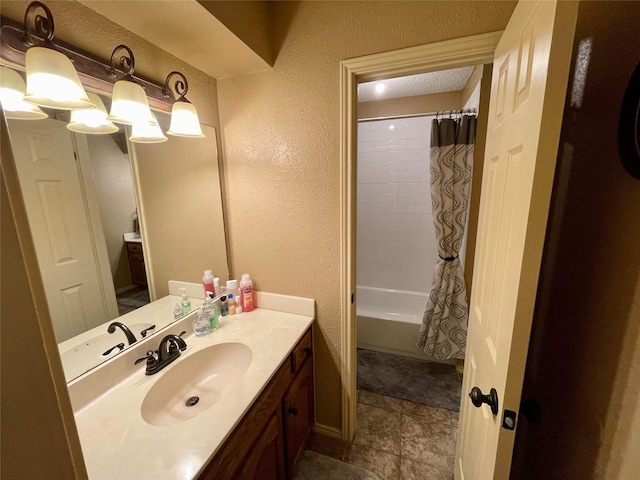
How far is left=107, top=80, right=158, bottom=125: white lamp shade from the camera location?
3.01ft

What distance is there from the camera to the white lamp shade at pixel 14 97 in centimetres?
69

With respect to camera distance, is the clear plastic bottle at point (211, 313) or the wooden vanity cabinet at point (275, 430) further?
the clear plastic bottle at point (211, 313)

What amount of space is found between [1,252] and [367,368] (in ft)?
7.65

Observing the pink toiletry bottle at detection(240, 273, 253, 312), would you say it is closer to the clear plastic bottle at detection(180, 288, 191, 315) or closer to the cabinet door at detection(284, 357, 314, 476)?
the clear plastic bottle at detection(180, 288, 191, 315)

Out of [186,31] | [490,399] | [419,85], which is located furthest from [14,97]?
[419,85]

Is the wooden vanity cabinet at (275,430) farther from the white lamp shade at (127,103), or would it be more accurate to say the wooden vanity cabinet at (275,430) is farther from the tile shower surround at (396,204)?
the tile shower surround at (396,204)

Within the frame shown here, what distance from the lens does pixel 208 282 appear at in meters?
1.41

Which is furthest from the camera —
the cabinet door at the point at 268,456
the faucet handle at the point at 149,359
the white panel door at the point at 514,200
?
the faucet handle at the point at 149,359

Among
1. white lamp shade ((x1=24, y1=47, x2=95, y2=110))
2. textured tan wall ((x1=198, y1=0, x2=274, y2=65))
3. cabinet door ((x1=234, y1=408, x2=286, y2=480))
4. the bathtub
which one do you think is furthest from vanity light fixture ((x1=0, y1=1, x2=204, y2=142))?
the bathtub

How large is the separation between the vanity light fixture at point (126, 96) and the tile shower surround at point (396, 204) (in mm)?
2230

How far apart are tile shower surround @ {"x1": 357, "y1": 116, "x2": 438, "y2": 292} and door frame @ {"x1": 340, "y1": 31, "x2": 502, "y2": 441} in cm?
164

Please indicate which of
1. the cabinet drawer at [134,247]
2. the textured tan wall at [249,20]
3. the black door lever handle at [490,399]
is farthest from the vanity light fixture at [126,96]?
the black door lever handle at [490,399]

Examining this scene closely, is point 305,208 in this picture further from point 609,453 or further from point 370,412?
point 370,412

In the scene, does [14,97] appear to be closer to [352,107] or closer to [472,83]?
[352,107]
